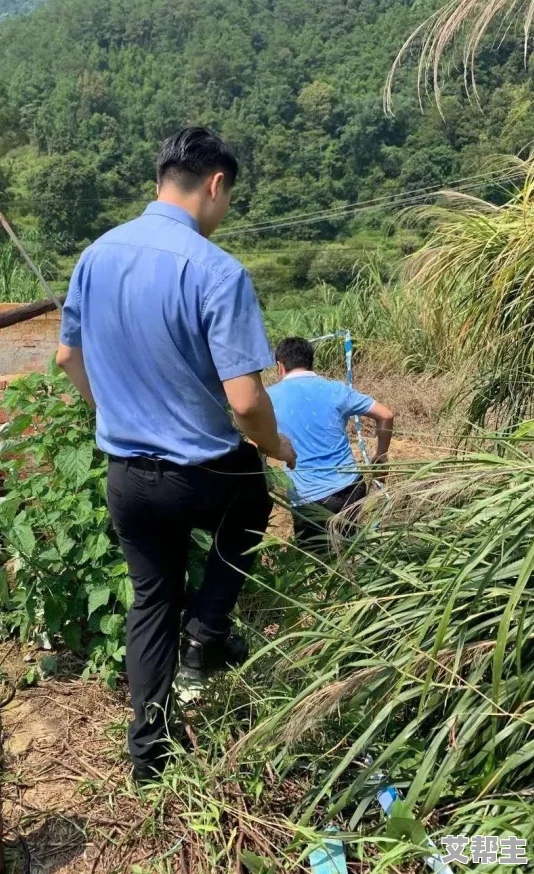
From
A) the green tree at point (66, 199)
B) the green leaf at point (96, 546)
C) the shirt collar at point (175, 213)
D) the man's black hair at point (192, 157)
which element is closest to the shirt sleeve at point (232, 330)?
the shirt collar at point (175, 213)

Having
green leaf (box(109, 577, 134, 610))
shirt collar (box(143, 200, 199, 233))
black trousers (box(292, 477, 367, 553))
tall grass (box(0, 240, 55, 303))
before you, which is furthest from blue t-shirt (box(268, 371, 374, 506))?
tall grass (box(0, 240, 55, 303))

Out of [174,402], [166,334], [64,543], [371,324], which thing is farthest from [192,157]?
[371,324]

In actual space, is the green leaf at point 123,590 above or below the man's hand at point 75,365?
below

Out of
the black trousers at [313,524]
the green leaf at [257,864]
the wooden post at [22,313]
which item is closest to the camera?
the green leaf at [257,864]

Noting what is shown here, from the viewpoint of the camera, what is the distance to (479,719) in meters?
1.80

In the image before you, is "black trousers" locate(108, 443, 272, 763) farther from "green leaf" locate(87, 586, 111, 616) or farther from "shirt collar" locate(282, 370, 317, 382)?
"shirt collar" locate(282, 370, 317, 382)

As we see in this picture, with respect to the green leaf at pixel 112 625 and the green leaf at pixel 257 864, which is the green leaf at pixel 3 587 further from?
the green leaf at pixel 257 864

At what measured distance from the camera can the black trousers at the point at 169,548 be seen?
81.0 inches

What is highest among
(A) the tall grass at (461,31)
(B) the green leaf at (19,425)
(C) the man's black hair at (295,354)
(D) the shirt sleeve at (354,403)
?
(A) the tall grass at (461,31)

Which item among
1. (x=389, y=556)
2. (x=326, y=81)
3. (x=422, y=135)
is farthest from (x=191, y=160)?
(x=326, y=81)

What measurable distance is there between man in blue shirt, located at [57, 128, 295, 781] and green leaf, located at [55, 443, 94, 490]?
1.49 feet

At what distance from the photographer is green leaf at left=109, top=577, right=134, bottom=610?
98.4 inches

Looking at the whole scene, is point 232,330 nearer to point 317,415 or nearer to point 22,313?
point 317,415

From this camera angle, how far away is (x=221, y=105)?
73.7 meters
